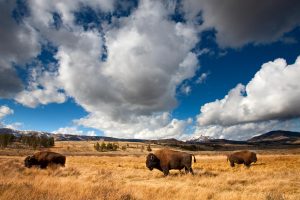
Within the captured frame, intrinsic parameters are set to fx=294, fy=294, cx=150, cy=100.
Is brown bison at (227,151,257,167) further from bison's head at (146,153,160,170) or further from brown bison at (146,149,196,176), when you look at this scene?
bison's head at (146,153,160,170)

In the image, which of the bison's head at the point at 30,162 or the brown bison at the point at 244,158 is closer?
the bison's head at the point at 30,162

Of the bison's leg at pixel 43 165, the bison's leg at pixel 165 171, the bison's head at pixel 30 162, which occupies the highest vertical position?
the bison's head at pixel 30 162

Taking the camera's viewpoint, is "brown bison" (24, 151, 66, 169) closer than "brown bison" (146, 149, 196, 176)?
No

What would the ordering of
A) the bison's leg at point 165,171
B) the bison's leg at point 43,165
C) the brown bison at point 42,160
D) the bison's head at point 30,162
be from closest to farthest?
the bison's leg at point 165,171
the bison's head at point 30,162
the brown bison at point 42,160
the bison's leg at point 43,165

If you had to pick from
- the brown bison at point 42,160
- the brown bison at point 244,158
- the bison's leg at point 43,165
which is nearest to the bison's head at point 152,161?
the brown bison at point 42,160

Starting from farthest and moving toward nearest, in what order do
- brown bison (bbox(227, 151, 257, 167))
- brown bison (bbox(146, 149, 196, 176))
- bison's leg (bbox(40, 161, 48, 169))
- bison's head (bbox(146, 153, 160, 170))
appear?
1. brown bison (bbox(227, 151, 257, 167))
2. bison's leg (bbox(40, 161, 48, 169))
3. bison's head (bbox(146, 153, 160, 170))
4. brown bison (bbox(146, 149, 196, 176))

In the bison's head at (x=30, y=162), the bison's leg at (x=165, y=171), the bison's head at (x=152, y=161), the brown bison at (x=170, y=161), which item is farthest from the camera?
the bison's head at (x=30, y=162)

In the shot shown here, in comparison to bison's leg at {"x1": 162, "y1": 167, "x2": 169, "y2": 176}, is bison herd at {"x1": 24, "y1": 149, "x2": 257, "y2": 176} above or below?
above

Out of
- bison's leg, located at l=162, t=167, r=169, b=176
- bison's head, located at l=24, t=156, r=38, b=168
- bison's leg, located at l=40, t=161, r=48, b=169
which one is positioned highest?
bison's head, located at l=24, t=156, r=38, b=168

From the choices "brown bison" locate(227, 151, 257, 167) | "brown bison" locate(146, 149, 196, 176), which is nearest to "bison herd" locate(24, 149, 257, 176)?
"brown bison" locate(146, 149, 196, 176)

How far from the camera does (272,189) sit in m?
17.1

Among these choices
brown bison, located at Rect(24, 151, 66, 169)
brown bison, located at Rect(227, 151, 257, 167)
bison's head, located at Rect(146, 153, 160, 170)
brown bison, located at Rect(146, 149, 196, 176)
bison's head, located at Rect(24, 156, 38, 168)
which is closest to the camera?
brown bison, located at Rect(146, 149, 196, 176)

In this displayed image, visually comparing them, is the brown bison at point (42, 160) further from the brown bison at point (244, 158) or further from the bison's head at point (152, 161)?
the brown bison at point (244, 158)

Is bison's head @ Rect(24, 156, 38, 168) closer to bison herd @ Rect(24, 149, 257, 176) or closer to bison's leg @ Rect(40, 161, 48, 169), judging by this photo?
bison herd @ Rect(24, 149, 257, 176)
